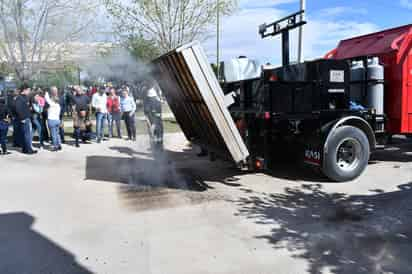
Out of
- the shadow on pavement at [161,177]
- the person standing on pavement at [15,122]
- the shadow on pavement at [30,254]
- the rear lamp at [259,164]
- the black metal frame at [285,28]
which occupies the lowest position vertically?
the shadow on pavement at [30,254]

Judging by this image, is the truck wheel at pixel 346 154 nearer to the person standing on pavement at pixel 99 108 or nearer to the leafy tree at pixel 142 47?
the person standing on pavement at pixel 99 108

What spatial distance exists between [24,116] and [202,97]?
6.24 meters

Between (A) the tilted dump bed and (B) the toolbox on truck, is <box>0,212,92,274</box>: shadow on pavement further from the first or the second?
(B) the toolbox on truck

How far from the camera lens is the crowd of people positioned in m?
9.10

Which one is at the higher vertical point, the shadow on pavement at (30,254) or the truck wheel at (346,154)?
the truck wheel at (346,154)

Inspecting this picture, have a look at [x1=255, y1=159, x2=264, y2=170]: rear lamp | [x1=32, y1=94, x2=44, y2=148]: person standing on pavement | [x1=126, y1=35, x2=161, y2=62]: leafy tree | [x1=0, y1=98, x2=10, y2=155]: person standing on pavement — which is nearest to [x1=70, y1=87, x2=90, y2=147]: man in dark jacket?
[x1=32, y1=94, x2=44, y2=148]: person standing on pavement

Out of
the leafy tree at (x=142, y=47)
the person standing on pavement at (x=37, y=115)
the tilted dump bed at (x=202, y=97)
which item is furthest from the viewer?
the leafy tree at (x=142, y=47)

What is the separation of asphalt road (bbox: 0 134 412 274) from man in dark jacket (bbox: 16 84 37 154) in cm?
200

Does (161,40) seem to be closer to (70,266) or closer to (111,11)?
(111,11)

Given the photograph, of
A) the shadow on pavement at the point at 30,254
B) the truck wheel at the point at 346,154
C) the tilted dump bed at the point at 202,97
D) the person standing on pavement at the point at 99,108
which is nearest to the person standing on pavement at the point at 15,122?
the person standing on pavement at the point at 99,108

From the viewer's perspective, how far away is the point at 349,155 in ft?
20.1

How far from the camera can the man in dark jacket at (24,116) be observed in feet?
29.3

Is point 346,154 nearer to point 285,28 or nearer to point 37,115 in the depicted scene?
point 285,28

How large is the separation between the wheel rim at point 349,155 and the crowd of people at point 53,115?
15.9 ft
